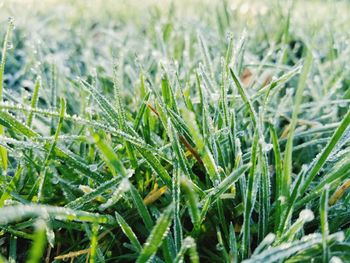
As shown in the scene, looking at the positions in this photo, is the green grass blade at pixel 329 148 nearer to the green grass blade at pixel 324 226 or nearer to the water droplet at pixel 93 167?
the green grass blade at pixel 324 226

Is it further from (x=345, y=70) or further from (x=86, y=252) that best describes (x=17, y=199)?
(x=345, y=70)

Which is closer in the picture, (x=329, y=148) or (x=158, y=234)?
(x=158, y=234)

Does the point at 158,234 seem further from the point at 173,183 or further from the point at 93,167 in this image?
the point at 93,167

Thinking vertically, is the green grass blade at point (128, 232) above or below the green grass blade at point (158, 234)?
below

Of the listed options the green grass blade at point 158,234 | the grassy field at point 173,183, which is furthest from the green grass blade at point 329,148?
A: the green grass blade at point 158,234

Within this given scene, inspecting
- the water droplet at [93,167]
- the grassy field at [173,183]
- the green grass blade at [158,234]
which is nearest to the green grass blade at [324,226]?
the grassy field at [173,183]

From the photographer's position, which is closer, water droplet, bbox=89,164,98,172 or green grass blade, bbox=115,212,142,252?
green grass blade, bbox=115,212,142,252

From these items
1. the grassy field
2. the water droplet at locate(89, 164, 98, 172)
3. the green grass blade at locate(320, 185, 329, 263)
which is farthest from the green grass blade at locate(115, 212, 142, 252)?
the green grass blade at locate(320, 185, 329, 263)

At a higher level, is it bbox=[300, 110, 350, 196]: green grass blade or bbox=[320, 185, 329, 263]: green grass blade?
bbox=[300, 110, 350, 196]: green grass blade

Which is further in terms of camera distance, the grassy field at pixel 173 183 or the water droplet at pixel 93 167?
the water droplet at pixel 93 167

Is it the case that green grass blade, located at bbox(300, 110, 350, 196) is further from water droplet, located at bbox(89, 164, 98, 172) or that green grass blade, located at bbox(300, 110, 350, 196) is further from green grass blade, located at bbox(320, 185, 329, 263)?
water droplet, located at bbox(89, 164, 98, 172)

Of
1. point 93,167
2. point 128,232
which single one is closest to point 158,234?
point 128,232
